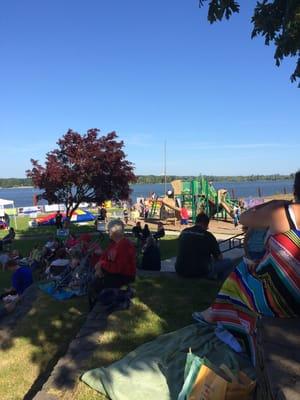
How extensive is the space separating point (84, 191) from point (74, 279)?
12.4m

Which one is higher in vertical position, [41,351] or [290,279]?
[290,279]

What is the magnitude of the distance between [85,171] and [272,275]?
16404mm

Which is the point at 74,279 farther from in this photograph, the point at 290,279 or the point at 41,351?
the point at 290,279

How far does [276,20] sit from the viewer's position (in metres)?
5.81

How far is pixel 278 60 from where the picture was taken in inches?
237

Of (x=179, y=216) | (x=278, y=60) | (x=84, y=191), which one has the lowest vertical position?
(x=179, y=216)

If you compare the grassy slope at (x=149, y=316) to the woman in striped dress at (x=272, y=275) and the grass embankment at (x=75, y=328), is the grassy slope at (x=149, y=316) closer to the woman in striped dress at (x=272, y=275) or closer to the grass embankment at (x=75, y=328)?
the grass embankment at (x=75, y=328)

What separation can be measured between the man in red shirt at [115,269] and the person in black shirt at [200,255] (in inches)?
31.5

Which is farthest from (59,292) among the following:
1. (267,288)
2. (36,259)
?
(36,259)

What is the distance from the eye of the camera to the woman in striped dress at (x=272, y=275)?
2.92m

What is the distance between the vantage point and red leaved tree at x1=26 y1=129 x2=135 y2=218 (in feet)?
62.2

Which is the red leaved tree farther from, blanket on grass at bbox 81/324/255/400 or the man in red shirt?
blanket on grass at bbox 81/324/255/400

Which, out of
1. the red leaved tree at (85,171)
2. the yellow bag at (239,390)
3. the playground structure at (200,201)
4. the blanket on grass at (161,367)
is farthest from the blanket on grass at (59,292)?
the playground structure at (200,201)

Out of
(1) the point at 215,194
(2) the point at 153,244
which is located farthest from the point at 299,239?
(1) the point at 215,194
